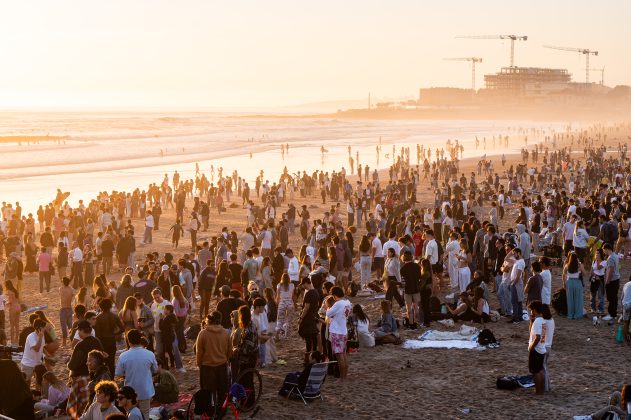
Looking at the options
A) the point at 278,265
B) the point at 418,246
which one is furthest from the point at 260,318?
the point at 418,246

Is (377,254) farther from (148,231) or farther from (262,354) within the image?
(148,231)

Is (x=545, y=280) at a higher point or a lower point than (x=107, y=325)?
lower

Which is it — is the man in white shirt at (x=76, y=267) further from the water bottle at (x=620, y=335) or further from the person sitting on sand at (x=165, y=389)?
the water bottle at (x=620, y=335)

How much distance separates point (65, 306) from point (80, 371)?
587cm

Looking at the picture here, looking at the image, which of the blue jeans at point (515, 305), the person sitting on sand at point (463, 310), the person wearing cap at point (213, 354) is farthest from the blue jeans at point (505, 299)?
the person wearing cap at point (213, 354)

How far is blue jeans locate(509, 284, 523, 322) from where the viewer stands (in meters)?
15.7

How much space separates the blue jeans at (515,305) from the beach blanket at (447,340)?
1105 millimetres

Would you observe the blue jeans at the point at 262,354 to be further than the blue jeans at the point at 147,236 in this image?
No

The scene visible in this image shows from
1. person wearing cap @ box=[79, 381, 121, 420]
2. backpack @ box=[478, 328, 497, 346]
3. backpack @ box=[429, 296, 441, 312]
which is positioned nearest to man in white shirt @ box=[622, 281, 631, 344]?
backpack @ box=[478, 328, 497, 346]

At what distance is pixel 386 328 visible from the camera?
14734 millimetres

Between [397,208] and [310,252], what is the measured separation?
33.2 ft

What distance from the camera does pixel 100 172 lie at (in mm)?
54219

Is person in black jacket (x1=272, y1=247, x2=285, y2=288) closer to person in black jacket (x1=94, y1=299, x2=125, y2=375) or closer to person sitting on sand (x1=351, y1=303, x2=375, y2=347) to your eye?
person sitting on sand (x1=351, y1=303, x2=375, y2=347)

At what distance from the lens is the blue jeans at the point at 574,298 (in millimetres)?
15828
